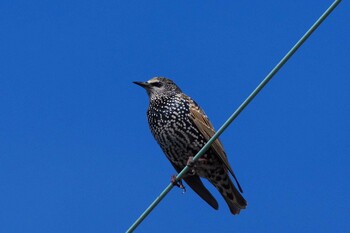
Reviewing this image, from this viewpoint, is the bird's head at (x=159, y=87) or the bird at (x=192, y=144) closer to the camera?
the bird at (x=192, y=144)

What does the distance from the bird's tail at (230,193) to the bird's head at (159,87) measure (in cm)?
127

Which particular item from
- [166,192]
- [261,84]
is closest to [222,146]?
[166,192]

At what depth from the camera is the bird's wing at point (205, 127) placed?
1017 centimetres

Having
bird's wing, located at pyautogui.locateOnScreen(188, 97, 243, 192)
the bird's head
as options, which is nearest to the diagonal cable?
bird's wing, located at pyautogui.locateOnScreen(188, 97, 243, 192)

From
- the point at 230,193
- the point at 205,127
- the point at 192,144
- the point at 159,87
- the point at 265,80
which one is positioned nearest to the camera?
the point at 265,80

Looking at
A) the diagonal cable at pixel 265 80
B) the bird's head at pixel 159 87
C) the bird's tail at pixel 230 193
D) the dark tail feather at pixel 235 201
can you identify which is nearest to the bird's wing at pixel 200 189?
the bird's tail at pixel 230 193

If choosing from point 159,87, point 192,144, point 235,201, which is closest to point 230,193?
point 235,201

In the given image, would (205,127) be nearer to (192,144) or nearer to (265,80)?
(192,144)

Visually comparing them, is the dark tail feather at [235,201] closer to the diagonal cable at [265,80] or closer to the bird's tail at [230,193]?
the bird's tail at [230,193]

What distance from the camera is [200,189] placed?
34.0 feet

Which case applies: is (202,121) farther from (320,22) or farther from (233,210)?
(320,22)

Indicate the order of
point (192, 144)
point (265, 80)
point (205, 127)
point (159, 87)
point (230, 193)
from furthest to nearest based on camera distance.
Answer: point (159, 87) < point (230, 193) < point (205, 127) < point (192, 144) < point (265, 80)

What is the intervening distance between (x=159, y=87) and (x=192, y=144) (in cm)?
97

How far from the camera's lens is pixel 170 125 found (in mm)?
10305
